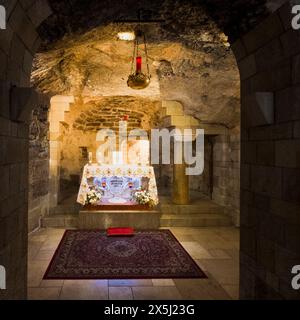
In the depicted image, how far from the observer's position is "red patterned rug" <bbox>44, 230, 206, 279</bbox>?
16.5ft

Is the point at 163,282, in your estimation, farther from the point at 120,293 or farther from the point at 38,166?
the point at 38,166

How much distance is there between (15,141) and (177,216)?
238 inches

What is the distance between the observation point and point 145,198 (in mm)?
7922

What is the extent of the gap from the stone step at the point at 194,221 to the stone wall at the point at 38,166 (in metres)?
3.00

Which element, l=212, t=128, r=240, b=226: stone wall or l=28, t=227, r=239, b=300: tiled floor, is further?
l=212, t=128, r=240, b=226: stone wall

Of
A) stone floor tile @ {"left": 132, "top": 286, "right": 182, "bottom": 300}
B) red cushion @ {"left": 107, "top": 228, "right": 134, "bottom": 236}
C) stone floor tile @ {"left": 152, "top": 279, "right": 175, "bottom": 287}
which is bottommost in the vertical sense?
stone floor tile @ {"left": 152, "top": 279, "right": 175, "bottom": 287}

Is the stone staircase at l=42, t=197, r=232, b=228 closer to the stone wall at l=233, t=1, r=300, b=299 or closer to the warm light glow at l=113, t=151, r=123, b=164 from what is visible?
the warm light glow at l=113, t=151, r=123, b=164

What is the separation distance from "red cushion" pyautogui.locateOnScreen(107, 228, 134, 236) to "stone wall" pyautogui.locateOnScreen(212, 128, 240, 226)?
9.25ft

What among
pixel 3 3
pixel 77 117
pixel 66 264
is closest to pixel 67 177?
pixel 77 117

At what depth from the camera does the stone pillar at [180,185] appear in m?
8.95

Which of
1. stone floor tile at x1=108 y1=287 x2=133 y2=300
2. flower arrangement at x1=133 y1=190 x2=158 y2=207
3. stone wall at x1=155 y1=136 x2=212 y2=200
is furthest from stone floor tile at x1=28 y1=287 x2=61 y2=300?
stone wall at x1=155 y1=136 x2=212 y2=200

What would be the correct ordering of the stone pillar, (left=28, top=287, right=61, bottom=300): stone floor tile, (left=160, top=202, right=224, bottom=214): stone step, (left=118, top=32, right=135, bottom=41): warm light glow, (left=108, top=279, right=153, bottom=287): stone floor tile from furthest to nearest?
1. the stone pillar
2. (left=160, top=202, right=224, bottom=214): stone step
3. (left=118, top=32, right=135, bottom=41): warm light glow
4. (left=108, top=279, right=153, bottom=287): stone floor tile
5. (left=28, top=287, right=61, bottom=300): stone floor tile

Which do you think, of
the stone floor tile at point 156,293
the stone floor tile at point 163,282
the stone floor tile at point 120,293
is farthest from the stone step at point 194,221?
the stone floor tile at point 120,293

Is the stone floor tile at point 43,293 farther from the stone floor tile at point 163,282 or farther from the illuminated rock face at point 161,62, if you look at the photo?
the illuminated rock face at point 161,62
